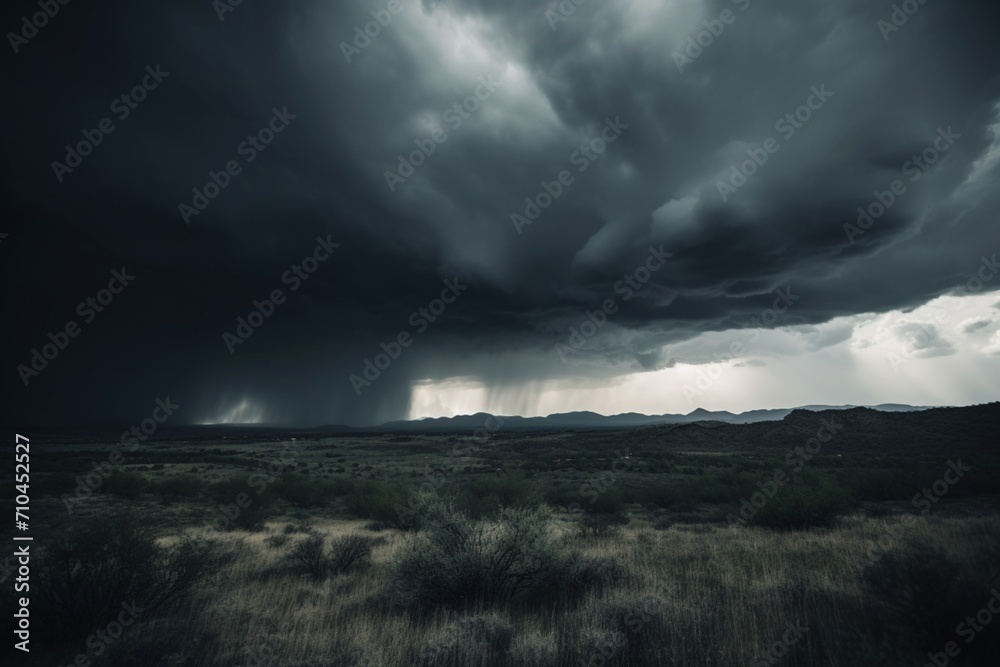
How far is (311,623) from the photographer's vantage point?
6.85 m

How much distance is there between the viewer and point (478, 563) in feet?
25.0

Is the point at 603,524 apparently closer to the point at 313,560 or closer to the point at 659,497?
the point at 659,497

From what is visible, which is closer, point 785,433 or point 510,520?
point 510,520

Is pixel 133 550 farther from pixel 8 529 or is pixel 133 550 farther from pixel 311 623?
pixel 8 529

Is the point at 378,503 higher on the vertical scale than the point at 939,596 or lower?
lower

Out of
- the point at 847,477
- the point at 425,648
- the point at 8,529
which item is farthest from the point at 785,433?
the point at 8,529

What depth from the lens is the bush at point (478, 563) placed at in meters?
7.52

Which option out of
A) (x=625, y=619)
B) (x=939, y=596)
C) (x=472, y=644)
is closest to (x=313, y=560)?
(x=472, y=644)

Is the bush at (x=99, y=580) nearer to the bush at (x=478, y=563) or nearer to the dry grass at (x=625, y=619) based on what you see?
the dry grass at (x=625, y=619)

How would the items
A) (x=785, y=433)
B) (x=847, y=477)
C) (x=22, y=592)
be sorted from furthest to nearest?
(x=785, y=433) → (x=847, y=477) → (x=22, y=592)

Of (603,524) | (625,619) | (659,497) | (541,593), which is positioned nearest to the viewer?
(625,619)

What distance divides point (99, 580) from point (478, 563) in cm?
643

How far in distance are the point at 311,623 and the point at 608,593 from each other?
17.3 feet

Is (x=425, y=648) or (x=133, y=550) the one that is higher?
(x=133, y=550)
